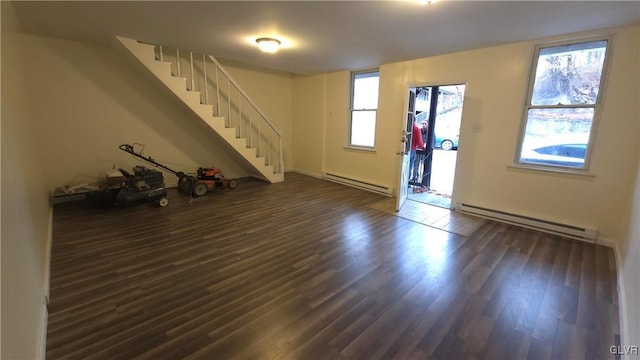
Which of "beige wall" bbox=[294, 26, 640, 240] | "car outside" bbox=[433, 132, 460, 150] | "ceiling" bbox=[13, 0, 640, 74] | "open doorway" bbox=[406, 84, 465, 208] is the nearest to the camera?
"ceiling" bbox=[13, 0, 640, 74]

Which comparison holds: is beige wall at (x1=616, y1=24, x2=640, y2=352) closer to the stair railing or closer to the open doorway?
the open doorway

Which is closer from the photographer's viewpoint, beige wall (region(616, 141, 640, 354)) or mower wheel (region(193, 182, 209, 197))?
beige wall (region(616, 141, 640, 354))

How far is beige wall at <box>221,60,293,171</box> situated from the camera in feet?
20.4

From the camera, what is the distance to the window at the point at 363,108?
5609 millimetres

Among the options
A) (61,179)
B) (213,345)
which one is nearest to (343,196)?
(213,345)

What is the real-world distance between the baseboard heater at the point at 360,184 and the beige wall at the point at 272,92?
1576 mm

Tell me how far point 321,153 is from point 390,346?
5.18 m

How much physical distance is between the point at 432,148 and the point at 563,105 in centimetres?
261

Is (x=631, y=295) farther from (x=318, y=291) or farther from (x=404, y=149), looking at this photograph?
(x=404, y=149)

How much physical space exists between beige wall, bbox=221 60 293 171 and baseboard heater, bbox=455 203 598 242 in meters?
4.51

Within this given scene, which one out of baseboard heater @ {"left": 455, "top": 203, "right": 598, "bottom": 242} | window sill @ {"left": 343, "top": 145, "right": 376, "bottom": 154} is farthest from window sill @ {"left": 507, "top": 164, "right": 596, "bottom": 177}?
window sill @ {"left": 343, "top": 145, "right": 376, "bottom": 154}

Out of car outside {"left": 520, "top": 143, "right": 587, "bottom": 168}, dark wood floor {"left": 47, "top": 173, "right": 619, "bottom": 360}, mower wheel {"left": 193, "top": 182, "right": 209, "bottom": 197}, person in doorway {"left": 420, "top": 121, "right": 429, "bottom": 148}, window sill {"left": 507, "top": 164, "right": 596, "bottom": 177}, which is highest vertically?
person in doorway {"left": 420, "top": 121, "right": 429, "bottom": 148}

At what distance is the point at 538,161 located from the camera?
3672 mm

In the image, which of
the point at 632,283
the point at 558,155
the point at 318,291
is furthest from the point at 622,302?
the point at 318,291
